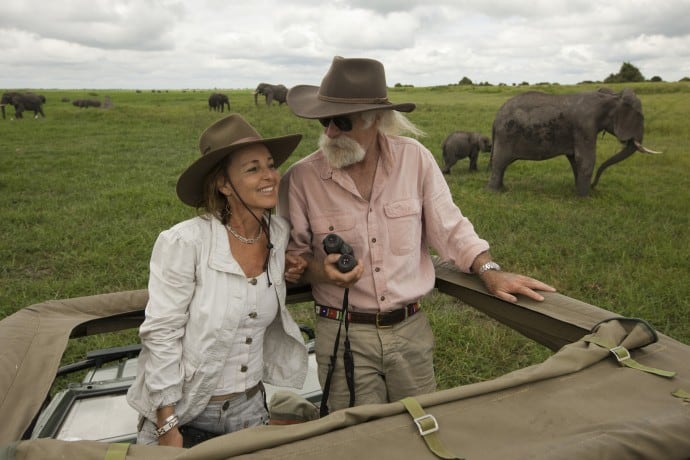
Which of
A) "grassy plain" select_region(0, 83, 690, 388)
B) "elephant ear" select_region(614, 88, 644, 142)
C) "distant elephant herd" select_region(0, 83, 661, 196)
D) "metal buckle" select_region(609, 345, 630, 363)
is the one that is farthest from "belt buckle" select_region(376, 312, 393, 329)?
"elephant ear" select_region(614, 88, 644, 142)

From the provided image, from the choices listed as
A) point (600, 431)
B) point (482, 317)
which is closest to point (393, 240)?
point (600, 431)

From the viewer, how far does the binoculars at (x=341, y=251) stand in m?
2.22

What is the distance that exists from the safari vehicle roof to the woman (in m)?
0.40

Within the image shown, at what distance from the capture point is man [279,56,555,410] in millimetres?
2475

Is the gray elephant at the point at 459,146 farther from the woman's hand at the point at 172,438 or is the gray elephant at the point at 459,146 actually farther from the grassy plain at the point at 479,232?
the woman's hand at the point at 172,438

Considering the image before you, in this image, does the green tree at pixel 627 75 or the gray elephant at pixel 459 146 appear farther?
the green tree at pixel 627 75

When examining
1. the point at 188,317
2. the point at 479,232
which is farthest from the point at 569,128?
the point at 188,317

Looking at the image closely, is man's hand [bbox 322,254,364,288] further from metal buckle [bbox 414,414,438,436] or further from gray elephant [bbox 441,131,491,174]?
gray elephant [bbox 441,131,491,174]

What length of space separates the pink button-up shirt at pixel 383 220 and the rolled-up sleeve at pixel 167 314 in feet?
2.22

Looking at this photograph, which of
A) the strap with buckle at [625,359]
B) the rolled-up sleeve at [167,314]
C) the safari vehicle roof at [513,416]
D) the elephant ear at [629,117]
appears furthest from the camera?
the elephant ear at [629,117]

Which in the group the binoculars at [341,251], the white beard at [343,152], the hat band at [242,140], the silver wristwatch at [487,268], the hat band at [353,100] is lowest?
the silver wristwatch at [487,268]

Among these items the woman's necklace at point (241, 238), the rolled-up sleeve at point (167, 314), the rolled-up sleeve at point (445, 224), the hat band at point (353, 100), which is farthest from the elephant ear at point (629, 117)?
the rolled-up sleeve at point (167, 314)

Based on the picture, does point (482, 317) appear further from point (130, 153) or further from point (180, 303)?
point (130, 153)

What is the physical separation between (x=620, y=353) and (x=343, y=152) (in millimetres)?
1322
